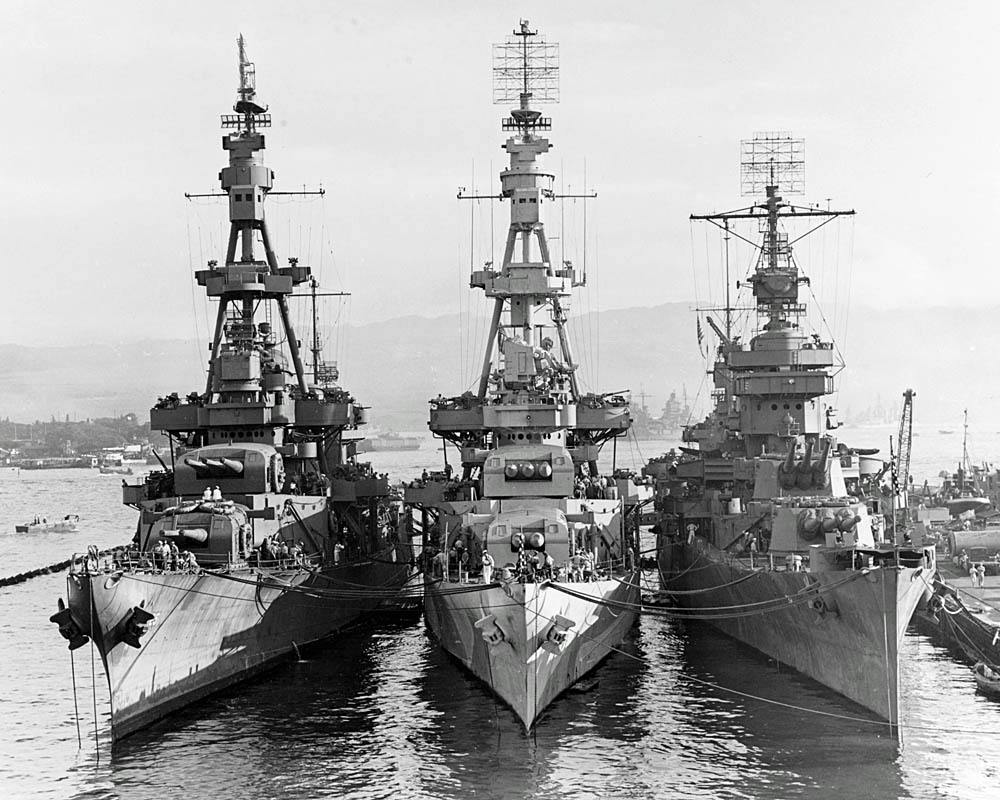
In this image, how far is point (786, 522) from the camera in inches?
1013

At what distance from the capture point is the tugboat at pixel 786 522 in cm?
2105

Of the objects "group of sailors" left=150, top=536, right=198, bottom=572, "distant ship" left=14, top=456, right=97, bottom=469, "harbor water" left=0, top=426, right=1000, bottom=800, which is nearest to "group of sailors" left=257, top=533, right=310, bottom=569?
"harbor water" left=0, top=426, right=1000, bottom=800

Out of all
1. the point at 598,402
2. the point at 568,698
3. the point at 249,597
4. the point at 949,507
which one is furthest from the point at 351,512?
the point at 949,507

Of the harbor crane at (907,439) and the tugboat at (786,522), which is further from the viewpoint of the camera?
the harbor crane at (907,439)

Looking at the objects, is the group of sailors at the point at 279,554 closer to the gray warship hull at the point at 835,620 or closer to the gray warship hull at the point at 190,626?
the gray warship hull at the point at 190,626

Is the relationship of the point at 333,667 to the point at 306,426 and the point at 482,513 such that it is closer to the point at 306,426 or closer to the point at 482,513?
the point at 482,513

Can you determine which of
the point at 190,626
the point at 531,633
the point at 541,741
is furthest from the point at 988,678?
the point at 190,626

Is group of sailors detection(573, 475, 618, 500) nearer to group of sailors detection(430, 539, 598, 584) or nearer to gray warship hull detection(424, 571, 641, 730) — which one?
gray warship hull detection(424, 571, 641, 730)

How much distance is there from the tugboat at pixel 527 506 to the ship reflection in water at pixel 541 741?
951 millimetres

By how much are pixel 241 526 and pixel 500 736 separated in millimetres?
8233

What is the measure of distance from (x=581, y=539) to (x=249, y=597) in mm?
6566

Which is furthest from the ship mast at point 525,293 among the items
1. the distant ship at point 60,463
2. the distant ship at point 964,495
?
the distant ship at point 60,463

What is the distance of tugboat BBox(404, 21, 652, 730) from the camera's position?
21.6 m

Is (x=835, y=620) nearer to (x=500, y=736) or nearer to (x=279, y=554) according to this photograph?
(x=500, y=736)
